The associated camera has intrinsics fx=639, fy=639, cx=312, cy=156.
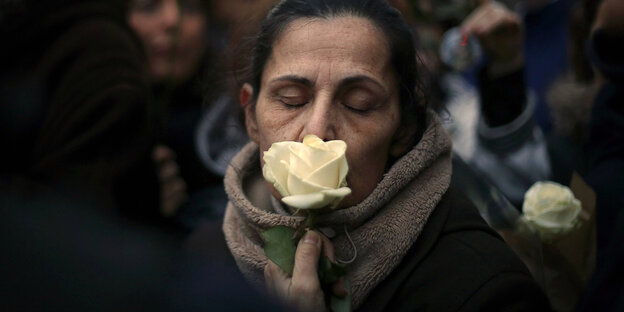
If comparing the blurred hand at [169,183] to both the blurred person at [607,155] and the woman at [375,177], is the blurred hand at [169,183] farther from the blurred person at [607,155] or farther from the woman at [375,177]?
the blurred person at [607,155]

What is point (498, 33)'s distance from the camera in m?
2.80

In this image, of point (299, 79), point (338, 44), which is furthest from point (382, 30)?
point (299, 79)

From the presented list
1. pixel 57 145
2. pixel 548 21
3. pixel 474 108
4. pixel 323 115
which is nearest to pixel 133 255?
pixel 323 115

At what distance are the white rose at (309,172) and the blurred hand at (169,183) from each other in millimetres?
1628

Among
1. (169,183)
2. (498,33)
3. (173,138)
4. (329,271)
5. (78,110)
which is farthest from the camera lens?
(173,138)

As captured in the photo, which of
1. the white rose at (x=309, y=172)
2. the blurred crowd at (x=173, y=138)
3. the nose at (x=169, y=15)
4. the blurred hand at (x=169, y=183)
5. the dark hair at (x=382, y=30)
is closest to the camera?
the blurred crowd at (x=173, y=138)

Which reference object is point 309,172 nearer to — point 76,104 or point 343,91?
point 343,91

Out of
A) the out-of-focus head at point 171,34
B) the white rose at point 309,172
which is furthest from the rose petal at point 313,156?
the out-of-focus head at point 171,34

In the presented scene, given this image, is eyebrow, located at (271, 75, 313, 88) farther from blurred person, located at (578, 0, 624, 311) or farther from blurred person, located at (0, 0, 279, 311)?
blurred person, located at (578, 0, 624, 311)

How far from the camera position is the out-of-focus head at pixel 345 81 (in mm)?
1742

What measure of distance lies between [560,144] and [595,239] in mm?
842

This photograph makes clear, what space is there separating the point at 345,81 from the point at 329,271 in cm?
52

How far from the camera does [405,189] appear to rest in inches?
71.4

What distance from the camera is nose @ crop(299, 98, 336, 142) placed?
1.69 meters
